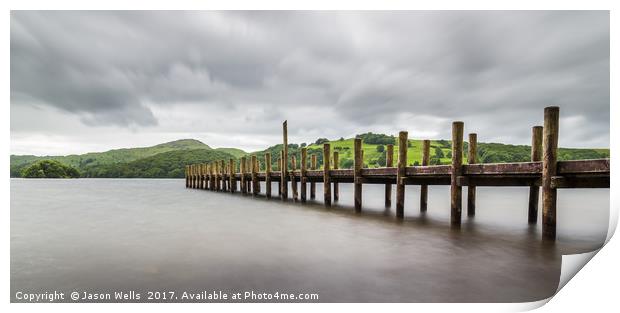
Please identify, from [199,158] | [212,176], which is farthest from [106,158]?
[212,176]

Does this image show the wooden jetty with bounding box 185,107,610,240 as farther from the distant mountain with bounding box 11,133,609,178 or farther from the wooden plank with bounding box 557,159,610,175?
the distant mountain with bounding box 11,133,609,178

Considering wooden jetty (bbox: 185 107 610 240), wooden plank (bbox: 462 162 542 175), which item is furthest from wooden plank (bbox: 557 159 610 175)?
wooden plank (bbox: 462 162 542 175)

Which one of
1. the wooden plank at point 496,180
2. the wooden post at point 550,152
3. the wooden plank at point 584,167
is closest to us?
the wooden plank at point 584,167

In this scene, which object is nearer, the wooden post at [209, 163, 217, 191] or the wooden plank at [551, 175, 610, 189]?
the wooden plank at [551, 175, 610, 189]

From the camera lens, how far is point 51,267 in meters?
7.11

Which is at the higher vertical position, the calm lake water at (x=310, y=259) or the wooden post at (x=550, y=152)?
the wooden post at (x=550, y=152)

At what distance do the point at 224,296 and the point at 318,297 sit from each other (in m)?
1.41

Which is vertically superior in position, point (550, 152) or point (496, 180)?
point (550, 152)

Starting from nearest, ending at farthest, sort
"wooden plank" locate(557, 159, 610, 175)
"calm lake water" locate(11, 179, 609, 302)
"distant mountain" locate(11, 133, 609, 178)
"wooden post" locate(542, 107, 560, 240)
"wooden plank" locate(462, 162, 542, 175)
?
"calm lake water" locate(11, 179, 609, 302) < "wooden plank" locate(557, 159, 610, 175) < "wooden post" locate(542, 107, 560, 240) < "wooden plank" locate(462, 162, 542, 175) < "distant mountain" locate(11, 133, 609, 178)

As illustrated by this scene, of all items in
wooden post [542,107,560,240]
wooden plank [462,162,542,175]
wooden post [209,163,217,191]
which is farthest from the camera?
wooden post [209,163,217,191]

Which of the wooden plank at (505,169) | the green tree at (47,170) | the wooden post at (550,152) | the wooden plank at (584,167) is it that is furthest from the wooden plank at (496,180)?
the green tree at (47,170)

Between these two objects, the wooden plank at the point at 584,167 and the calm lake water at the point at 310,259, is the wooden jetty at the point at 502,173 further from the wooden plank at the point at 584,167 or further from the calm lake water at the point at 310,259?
the calm lake water at the point at 310,259

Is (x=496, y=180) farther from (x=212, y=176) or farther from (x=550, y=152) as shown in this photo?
(x=212, y=176)

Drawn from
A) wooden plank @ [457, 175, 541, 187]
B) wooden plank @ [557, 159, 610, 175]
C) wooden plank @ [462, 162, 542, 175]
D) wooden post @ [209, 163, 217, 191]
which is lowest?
wooden post @ [209, 163, 217, 191]
